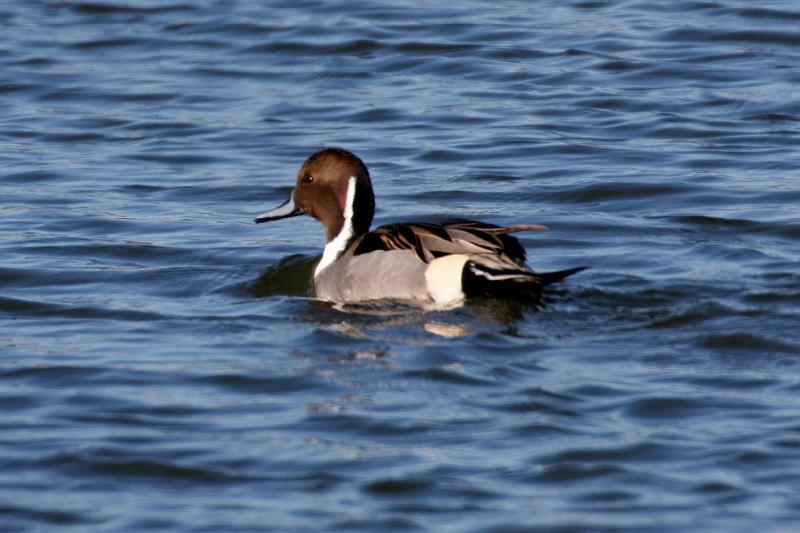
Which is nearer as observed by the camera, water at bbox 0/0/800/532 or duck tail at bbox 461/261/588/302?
water at bbox 0/0/800/532

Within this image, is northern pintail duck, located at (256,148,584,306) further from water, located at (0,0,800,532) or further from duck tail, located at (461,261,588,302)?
water, located at (0,0,800,532)

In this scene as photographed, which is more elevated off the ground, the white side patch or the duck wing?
the duck wing

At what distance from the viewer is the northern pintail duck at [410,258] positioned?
8031 millimetres

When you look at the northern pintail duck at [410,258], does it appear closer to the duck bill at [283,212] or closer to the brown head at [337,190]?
the brown head at [337,190]

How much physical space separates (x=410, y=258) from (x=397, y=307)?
257mm

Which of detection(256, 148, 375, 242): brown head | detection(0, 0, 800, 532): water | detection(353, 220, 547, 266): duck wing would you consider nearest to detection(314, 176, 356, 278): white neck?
detection(256, 148, 375, 242): brown head

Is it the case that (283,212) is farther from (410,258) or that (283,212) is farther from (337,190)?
(410,258)

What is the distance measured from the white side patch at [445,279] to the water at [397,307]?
0.47 ft

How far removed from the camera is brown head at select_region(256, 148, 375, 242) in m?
8.95

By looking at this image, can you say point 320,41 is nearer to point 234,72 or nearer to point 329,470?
point 234,72

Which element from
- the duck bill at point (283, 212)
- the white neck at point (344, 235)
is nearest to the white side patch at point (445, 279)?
the white neck at point (344, 235)

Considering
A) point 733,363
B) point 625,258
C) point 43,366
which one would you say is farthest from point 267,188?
point 733,363

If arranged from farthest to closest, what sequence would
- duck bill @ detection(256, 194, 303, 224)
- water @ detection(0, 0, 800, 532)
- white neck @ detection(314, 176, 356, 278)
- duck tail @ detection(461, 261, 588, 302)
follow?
duck bill @ detection(256, 194, 303, 224) → white neck @ detection(314, 176, 356, 278) → duck tail @ detection(461, 261, 588, 302) → water @ detection(0, 0, 800, 532)

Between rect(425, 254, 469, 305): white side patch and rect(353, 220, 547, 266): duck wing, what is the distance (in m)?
0.04
